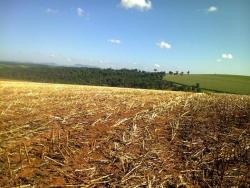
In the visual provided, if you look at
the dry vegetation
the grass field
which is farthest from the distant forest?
the dry vegetation

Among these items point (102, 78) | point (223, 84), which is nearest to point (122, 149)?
point (223, 84)

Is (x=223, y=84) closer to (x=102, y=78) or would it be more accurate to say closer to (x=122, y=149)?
(x=102, y=78)

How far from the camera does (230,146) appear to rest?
7.56 metres

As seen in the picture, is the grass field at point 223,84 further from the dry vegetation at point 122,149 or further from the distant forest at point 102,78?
the dry vegetation at point 122,149

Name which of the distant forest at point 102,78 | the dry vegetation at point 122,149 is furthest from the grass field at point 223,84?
the dry vegetation at point 122,149

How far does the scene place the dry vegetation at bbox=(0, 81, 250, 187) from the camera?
5547 mm

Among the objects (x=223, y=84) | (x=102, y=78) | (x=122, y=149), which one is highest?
(x=122, y=149)

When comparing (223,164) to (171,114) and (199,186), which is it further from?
(171,114)

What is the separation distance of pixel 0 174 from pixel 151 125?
→ 5.10 m

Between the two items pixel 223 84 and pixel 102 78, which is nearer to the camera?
pixel 223 84

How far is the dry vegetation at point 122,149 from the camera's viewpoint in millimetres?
5547

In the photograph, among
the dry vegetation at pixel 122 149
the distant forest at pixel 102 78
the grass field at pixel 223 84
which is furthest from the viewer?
the distant forest at pixel 102 78

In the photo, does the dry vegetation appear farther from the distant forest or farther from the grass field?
the distant forest

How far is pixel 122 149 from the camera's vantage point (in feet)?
23.3
